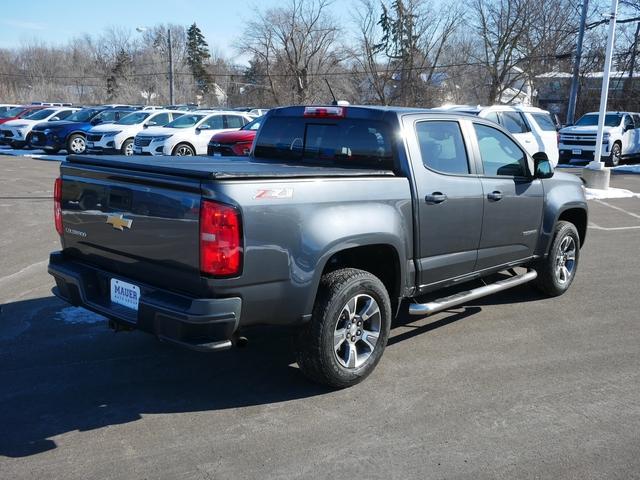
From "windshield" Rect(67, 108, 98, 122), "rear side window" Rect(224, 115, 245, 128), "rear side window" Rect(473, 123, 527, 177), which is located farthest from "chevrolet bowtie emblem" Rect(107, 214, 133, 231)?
"windshield" Rect(67, 108, 98, 122)

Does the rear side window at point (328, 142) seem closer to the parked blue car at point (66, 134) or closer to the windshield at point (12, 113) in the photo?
the parked blue car at point (66, 134)

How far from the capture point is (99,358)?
4762 millimetres

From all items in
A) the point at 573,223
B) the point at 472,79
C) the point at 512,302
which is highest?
the point at 472,79

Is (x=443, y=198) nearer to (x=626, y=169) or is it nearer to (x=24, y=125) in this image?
(x=626, y=169)

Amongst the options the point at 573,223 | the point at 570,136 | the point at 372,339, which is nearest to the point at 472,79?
the point at 570,136

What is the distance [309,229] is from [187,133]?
A: 15.7 m

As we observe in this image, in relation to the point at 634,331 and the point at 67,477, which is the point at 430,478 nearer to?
the point at 67,477

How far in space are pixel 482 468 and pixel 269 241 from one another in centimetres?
170

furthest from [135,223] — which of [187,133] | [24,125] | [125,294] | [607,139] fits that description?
[24,125]

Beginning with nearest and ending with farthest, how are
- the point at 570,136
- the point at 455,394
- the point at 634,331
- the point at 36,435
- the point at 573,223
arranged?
the point at 36,435 → the point at 455,394 → the point at 634,331 → the point at 573,223 → the point at 570,136

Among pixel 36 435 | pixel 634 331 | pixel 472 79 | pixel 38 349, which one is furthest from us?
pixel 472 79

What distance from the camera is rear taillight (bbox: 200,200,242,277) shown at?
11.4ft

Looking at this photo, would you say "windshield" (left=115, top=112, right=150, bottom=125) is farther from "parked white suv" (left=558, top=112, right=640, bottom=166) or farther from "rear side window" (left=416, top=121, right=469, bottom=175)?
"rear side window" (left=416, top=121, right=469, bottom=175)

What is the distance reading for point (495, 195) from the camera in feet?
17.6
